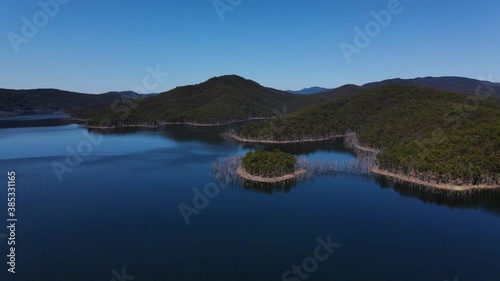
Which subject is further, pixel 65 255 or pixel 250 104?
pixel 250 104

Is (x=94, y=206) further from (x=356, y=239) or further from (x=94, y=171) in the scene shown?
(x=356, y=239)

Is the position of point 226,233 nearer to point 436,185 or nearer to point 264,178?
point 264,178

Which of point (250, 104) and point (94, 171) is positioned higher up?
point (250, 104)

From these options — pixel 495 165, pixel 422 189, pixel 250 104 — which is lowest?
pixel 422 189

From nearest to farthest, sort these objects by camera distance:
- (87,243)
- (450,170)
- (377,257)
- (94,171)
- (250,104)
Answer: (377,257) < (87,243) < (450,170) < (94,171) < (250,104)

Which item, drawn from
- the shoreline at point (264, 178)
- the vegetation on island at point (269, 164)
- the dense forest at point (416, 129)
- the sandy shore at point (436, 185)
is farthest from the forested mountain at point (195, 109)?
the sandy shore at point (436, 185)

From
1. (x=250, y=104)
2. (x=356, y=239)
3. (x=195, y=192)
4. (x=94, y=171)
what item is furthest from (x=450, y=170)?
(x=250, y=104)

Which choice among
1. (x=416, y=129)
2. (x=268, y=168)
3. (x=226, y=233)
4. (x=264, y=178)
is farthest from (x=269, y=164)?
(x=416, y=129)
